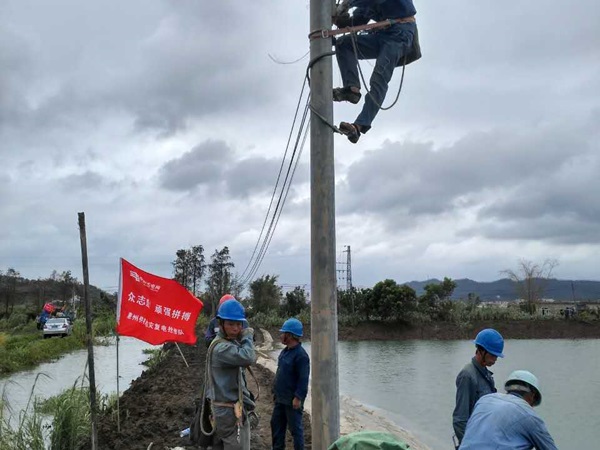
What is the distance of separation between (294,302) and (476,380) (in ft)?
149

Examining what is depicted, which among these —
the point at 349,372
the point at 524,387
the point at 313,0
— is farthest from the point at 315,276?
the point at 349,372

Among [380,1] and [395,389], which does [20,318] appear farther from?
[380,1]

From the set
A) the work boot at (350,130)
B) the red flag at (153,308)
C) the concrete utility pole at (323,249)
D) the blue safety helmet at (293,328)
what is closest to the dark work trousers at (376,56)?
the work boot at (350,130)

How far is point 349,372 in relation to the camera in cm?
2333

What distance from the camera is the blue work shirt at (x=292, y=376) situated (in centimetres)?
625

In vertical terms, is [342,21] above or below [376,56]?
above

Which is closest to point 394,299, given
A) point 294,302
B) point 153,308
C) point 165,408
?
point 294,302

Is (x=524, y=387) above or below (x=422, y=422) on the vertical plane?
above

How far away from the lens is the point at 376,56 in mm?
4672

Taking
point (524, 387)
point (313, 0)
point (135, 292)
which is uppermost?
point (313, 0)

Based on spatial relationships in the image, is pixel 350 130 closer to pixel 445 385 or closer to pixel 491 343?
pixel 491 343

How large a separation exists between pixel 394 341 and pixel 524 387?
128 ft

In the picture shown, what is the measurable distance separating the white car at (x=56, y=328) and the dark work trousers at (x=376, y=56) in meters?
30.7

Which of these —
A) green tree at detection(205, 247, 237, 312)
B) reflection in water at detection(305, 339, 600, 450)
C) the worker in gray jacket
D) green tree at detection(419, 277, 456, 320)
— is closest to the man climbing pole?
the worker in gray jacket
